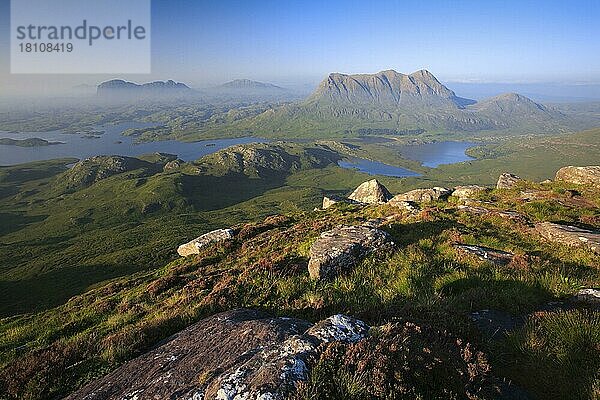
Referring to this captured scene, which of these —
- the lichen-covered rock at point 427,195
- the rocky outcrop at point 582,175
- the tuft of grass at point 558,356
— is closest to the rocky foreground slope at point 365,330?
the tuft of grass at point 558,356

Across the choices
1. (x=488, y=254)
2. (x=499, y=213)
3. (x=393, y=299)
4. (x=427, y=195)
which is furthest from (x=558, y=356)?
(x=427, y=195)

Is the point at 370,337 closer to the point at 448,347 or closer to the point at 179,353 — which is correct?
the point at 448,347

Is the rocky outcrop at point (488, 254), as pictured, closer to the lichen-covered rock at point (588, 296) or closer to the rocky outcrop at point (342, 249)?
the lichen-covered rock at point (588, 296)

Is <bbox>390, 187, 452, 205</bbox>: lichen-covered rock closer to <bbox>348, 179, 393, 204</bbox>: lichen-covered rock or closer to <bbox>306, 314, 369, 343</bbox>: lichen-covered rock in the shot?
<bbox>348, 179, 393, 204</bbox>: lichen-covered rock

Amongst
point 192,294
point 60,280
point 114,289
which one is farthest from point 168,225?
point 192,294

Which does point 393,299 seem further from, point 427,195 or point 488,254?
point 427,195
